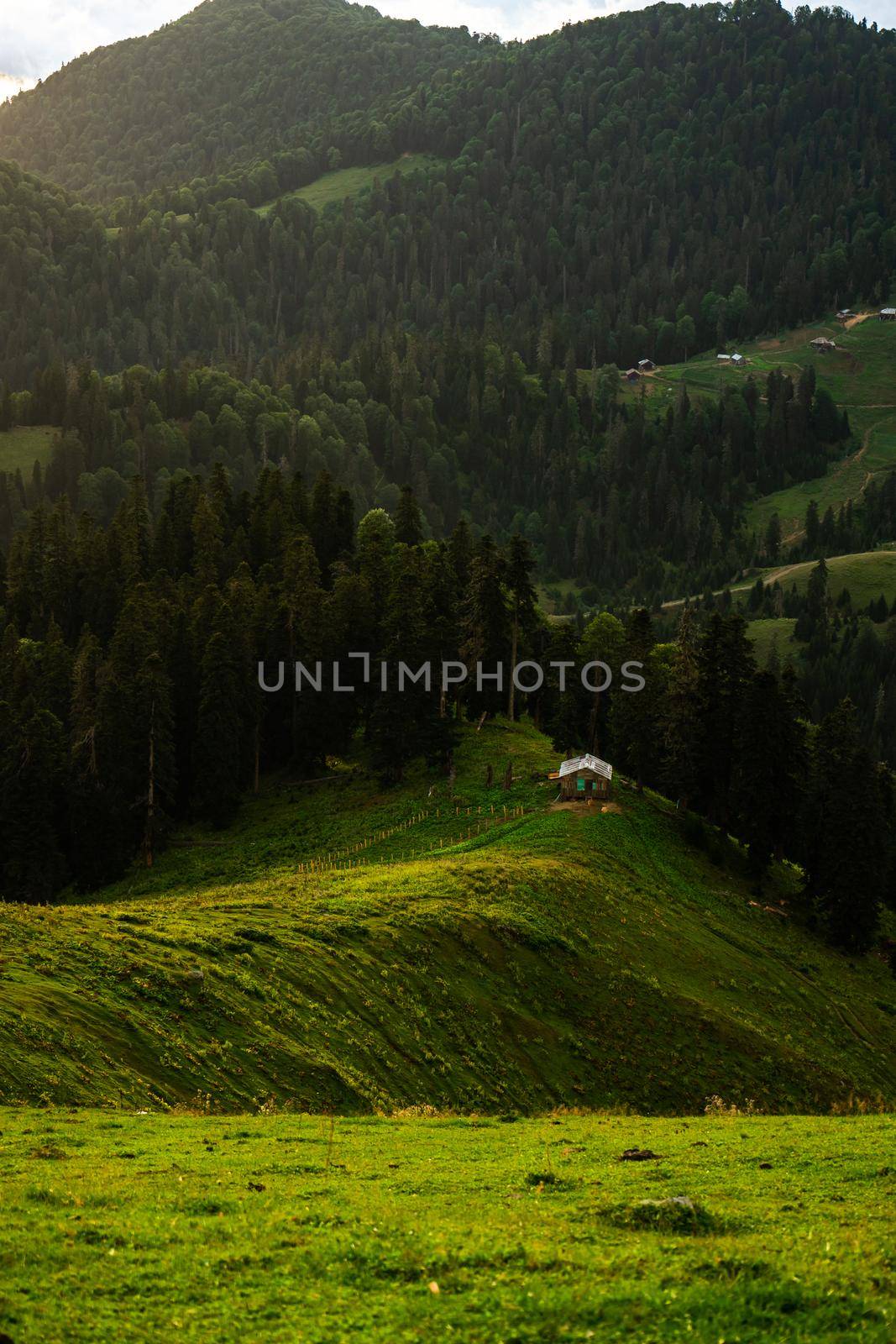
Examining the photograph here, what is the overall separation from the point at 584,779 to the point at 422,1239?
6630cm

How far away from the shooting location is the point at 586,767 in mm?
87125

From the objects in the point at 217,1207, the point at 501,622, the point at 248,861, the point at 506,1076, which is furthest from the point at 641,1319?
the point at 501,622

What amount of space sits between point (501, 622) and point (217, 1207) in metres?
83.2

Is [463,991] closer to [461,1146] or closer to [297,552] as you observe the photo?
[461,1146]

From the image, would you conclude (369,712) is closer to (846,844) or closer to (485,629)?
(485,629)

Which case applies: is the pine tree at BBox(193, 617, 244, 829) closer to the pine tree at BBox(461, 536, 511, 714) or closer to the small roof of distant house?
the pine tree at BBox(461, 536, 511, 714)

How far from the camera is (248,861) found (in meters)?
87.7

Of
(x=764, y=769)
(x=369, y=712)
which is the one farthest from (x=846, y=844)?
(x=369, y=712)

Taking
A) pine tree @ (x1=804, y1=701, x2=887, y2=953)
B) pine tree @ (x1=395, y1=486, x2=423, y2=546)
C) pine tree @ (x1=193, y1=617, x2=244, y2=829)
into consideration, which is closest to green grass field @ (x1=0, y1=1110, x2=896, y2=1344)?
pine tree @ (x1=804, y1=701, x2=887, y2=953)

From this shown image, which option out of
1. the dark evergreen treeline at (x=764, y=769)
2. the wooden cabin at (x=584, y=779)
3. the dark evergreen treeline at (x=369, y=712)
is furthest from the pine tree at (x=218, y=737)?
the wooden cabin at (x=584, y=779)

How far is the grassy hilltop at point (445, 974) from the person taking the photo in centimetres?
4069

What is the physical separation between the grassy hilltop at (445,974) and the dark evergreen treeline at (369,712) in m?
4.66

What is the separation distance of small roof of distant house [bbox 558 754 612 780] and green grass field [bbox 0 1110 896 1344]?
54.5 metres

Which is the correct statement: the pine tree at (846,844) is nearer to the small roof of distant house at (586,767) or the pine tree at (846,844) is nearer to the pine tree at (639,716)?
the pine tree at (639,716)
